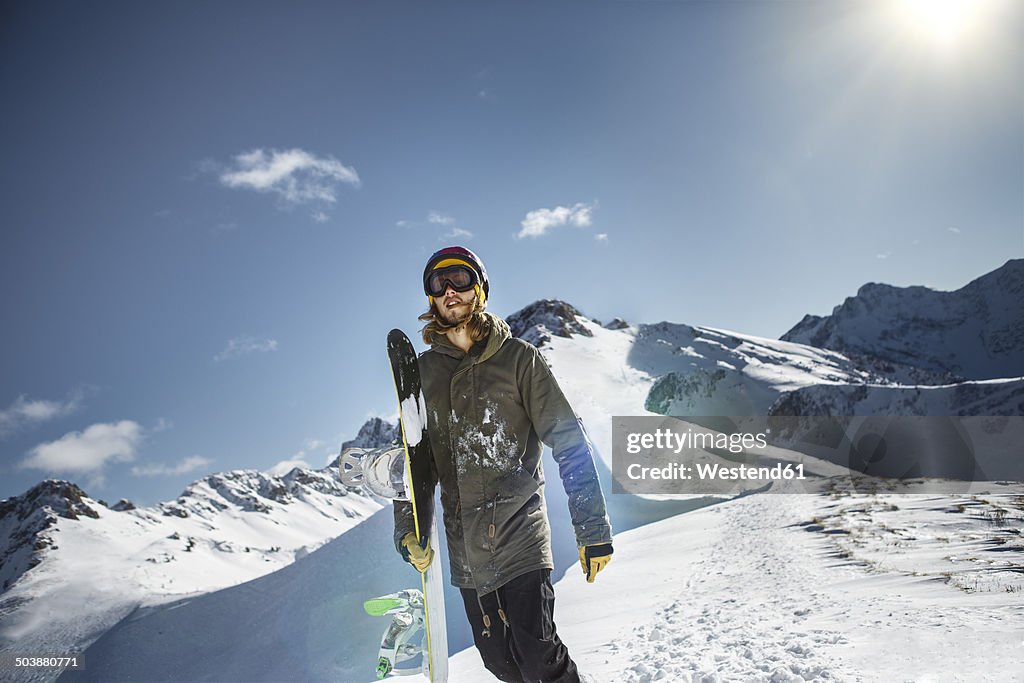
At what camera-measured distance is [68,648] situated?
18.5 metres

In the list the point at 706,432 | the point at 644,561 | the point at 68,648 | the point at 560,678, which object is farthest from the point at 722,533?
the point at 68,648

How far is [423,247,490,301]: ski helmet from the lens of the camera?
10.1ft

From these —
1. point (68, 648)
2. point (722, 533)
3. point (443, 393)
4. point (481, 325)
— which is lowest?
point (68, 648)

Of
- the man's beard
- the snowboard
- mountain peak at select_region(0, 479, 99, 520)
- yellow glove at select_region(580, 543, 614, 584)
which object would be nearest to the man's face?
the man's beard

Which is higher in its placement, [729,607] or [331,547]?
[729,607]

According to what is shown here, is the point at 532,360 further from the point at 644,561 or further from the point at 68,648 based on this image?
the point at 68,648

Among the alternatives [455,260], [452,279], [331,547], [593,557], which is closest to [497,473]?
[593,557]

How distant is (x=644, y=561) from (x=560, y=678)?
9.59 meters

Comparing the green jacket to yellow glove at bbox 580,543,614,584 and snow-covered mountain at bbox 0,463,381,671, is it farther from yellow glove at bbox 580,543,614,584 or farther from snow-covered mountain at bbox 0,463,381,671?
snow-covered mountain at bbox 0,463,381,671

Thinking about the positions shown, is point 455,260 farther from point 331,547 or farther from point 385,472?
point 331,547

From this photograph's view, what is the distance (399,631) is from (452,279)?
2.70 metres

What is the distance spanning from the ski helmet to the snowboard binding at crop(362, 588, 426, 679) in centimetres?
240

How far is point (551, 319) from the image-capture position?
407 feet

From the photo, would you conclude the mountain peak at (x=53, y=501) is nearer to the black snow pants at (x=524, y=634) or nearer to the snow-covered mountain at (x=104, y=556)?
the snow-covered mountain at (x=104, y=556)
